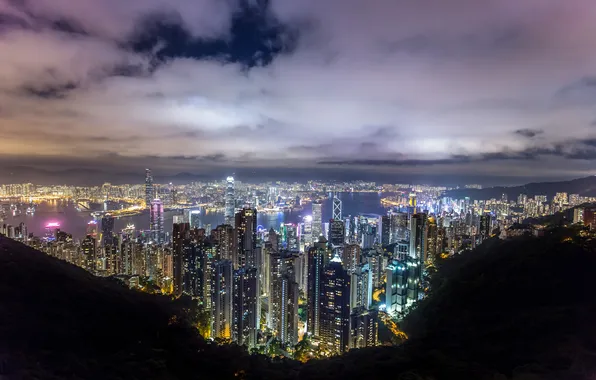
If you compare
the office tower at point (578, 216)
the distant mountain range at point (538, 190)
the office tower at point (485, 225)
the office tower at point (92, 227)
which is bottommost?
the office tower at point (92, 227)

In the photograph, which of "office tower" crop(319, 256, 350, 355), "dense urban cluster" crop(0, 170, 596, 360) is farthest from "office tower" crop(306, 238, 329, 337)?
"office tower" crop(319, 256, 350, 355)

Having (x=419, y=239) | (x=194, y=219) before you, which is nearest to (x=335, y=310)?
(x=419, y=239)

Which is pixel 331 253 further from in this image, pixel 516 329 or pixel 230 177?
pixel 230 177

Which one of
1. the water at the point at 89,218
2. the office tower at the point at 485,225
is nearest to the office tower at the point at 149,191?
the water at the point at 89,218

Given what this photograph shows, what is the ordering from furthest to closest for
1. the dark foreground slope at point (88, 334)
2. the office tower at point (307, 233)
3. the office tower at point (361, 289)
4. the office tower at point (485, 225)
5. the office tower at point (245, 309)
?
the office tower at point (307, 233), the office tower at point (485, 225), the office tower at point (361, 289), the office tower at point (245, 309), the dark foreground slope at point (88, 334)

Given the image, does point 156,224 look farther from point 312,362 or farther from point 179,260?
point 312,362

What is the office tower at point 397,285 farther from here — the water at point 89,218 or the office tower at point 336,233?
the water at point 89,218

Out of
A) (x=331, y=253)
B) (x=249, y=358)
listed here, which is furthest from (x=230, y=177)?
(x=249, y=358)
